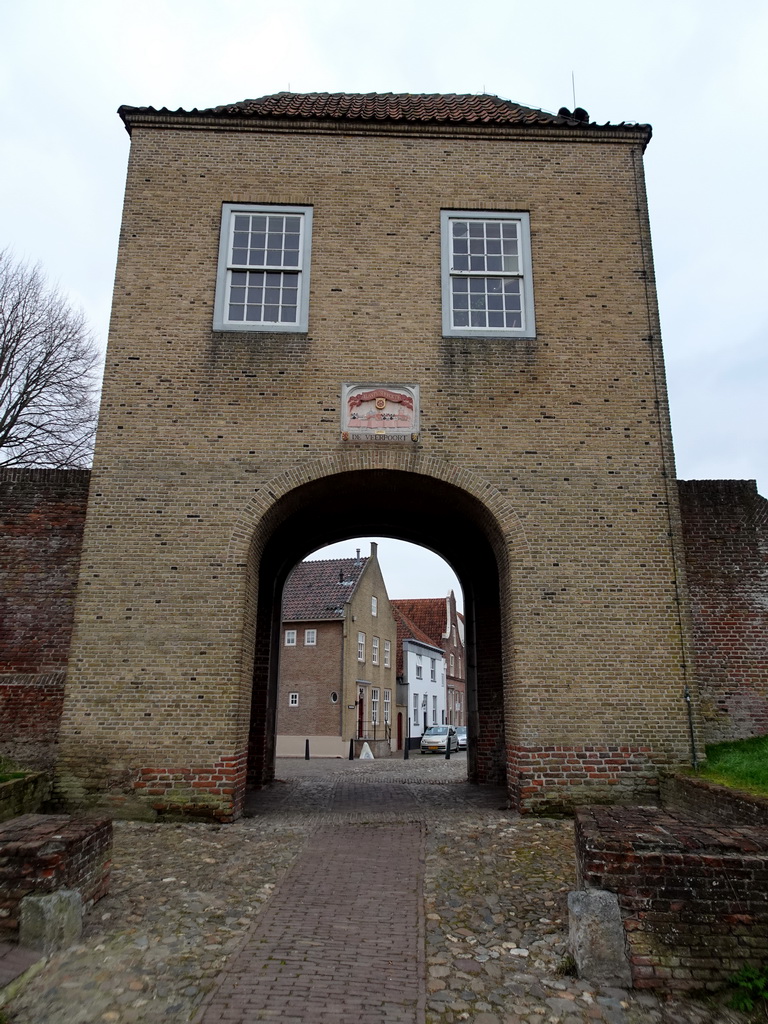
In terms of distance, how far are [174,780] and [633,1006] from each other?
6.51m

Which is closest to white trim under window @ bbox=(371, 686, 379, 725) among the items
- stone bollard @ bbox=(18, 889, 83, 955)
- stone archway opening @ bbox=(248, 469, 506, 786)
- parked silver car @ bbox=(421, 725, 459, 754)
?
parked silver car @ bbox=(421, 725, 459, 754)

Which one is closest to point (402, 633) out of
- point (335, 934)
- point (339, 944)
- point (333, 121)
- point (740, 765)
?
point (333, 121)

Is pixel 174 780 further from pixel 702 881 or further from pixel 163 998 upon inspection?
pixel 702 881

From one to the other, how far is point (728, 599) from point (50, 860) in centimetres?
1003

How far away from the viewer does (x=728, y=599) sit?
1114cm

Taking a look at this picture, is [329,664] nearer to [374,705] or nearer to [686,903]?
[374,705]

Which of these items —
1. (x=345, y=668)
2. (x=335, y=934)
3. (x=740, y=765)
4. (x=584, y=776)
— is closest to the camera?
(x=335, y=934)

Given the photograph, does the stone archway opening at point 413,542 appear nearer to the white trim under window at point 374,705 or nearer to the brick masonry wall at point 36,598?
the brick masonry wall at point 36,598

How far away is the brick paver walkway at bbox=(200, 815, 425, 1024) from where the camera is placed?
13.1ft

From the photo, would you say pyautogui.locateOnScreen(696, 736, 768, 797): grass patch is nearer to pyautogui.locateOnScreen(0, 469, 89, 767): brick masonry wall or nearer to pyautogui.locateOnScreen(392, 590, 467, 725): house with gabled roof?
pyautogui.locateOnScreen(0, 469, 89, 767): brick masonry wall

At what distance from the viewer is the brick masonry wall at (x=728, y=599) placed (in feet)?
35.1

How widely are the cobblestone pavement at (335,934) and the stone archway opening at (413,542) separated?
449 cm

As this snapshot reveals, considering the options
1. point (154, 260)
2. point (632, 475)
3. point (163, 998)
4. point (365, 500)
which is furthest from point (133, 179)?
point (163, 998)

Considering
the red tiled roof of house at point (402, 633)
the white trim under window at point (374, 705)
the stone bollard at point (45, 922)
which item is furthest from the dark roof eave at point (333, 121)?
the red tiled roof of house at point (402, 633)
